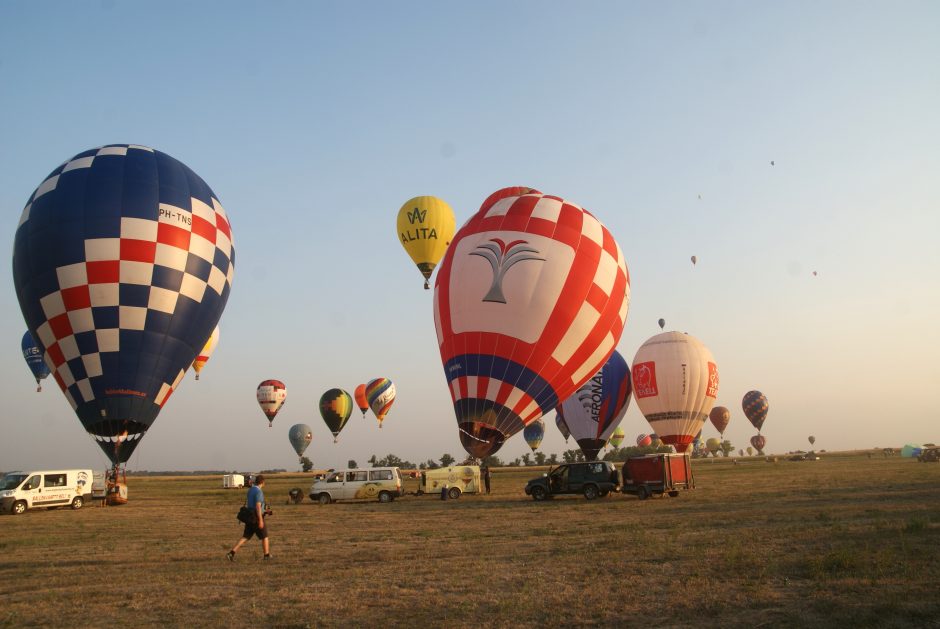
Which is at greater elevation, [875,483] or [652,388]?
[652,388]

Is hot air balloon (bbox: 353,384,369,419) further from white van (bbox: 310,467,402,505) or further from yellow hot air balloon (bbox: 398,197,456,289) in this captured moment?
white van (bbox: 310,467,402,505)

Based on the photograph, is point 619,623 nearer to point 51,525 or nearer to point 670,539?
point 670,539

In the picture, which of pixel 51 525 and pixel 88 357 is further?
pixel 88 357

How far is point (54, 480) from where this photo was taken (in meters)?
28.2

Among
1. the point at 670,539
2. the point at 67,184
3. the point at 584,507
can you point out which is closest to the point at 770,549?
the point at 670,539

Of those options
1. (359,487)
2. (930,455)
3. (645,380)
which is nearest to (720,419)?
(930,455)

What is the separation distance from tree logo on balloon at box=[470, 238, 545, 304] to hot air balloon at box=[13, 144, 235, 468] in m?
10.8

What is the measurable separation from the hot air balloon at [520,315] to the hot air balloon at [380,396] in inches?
1914

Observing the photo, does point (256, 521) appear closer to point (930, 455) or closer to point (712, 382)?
point (712, 382)

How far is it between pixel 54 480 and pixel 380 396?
149 feet

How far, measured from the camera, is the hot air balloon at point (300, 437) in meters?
81.7

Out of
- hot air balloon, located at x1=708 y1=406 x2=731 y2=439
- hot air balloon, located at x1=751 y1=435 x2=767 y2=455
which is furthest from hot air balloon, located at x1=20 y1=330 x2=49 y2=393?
hot air balloon, located at x1=751 y1=435 x2=767 y2=455

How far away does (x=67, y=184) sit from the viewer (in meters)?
24.6

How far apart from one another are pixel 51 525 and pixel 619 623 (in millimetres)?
19699
